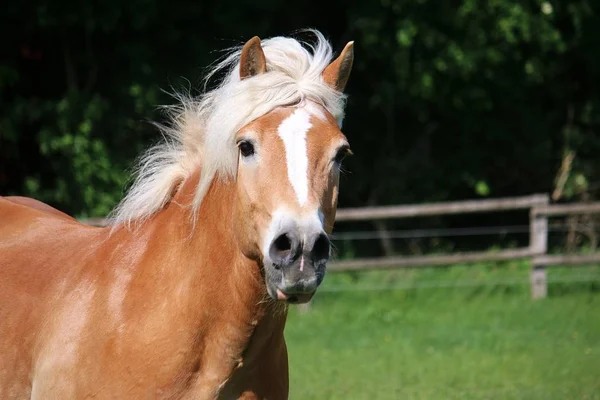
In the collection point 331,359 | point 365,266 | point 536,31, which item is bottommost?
point 365,266

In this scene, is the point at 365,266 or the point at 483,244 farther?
the point at 483,244

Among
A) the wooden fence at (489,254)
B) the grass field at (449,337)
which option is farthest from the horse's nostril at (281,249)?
the wooden fence at (489,254)

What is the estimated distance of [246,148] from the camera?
11.2 feet

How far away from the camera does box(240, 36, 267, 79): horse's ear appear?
3532 mm

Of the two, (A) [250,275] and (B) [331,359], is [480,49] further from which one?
(A) [250,275]

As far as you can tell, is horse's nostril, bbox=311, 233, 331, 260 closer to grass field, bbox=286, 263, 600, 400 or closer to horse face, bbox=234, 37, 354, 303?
horse face, bbox=234, 37, 354, 303

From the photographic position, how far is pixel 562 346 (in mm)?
8766

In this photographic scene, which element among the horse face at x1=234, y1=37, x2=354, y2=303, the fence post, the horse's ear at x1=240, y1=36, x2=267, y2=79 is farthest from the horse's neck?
the fence post

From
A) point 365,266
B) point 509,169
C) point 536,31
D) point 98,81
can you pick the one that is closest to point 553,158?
point 509,169

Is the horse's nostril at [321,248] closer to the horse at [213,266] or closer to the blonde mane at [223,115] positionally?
the horse at [213,266]

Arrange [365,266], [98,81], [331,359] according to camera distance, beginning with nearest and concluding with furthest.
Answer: [331,359]
[365,266]
[98,81]

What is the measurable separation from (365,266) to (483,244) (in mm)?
5376

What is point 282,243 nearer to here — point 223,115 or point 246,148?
point 246,148

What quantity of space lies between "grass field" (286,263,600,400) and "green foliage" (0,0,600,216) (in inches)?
127
